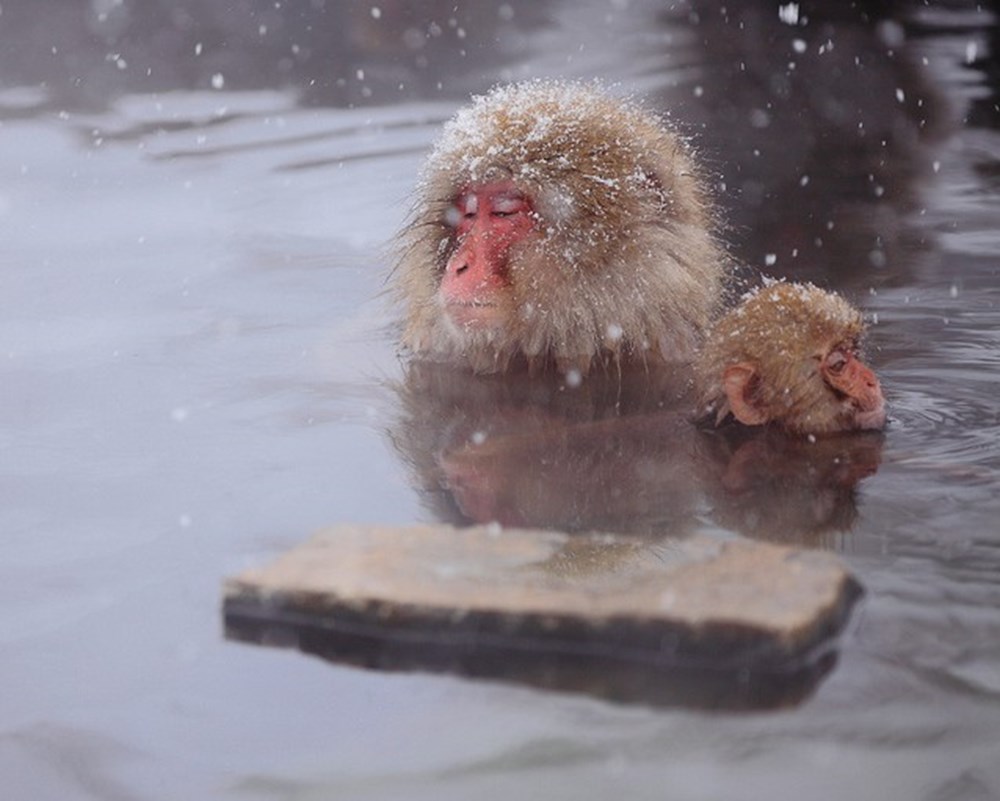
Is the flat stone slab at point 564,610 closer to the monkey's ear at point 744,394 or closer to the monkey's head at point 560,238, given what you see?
the monkey's ear at point 744,394

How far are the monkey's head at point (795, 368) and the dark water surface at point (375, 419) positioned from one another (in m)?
0.12

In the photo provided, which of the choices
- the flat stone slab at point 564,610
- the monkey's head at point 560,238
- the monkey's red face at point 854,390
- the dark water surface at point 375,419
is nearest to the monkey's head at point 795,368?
the monkey's red face at point 854,390

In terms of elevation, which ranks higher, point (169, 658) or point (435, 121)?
point (435, 121)

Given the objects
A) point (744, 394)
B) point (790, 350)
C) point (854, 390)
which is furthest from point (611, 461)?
point (854, 390)

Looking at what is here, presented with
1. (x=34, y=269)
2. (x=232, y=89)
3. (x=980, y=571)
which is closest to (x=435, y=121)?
(x=232, y=89)

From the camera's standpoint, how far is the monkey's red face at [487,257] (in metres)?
4.50

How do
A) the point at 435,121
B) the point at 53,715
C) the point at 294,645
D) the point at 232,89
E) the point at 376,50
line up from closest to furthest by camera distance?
1. the point at 53,715
2. the point at 294,645
3. the point at 435,121
4. the point at 232,89
5. the point at 376,50

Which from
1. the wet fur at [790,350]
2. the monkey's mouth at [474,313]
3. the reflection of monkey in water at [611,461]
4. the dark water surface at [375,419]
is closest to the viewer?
the dark water surface at [375,419]

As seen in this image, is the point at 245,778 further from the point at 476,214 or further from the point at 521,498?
the point at 476,214

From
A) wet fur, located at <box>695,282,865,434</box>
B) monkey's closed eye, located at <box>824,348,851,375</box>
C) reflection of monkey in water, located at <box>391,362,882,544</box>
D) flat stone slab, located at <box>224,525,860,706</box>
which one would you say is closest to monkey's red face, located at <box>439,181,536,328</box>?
reflection of monkey in water, located at <box>391,362,882,544</box>

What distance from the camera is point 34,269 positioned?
601 cm

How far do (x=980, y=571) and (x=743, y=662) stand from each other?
0.58 meters

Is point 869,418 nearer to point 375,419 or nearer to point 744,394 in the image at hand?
point 744,394

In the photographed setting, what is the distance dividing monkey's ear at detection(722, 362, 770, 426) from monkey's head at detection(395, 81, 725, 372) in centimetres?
62
